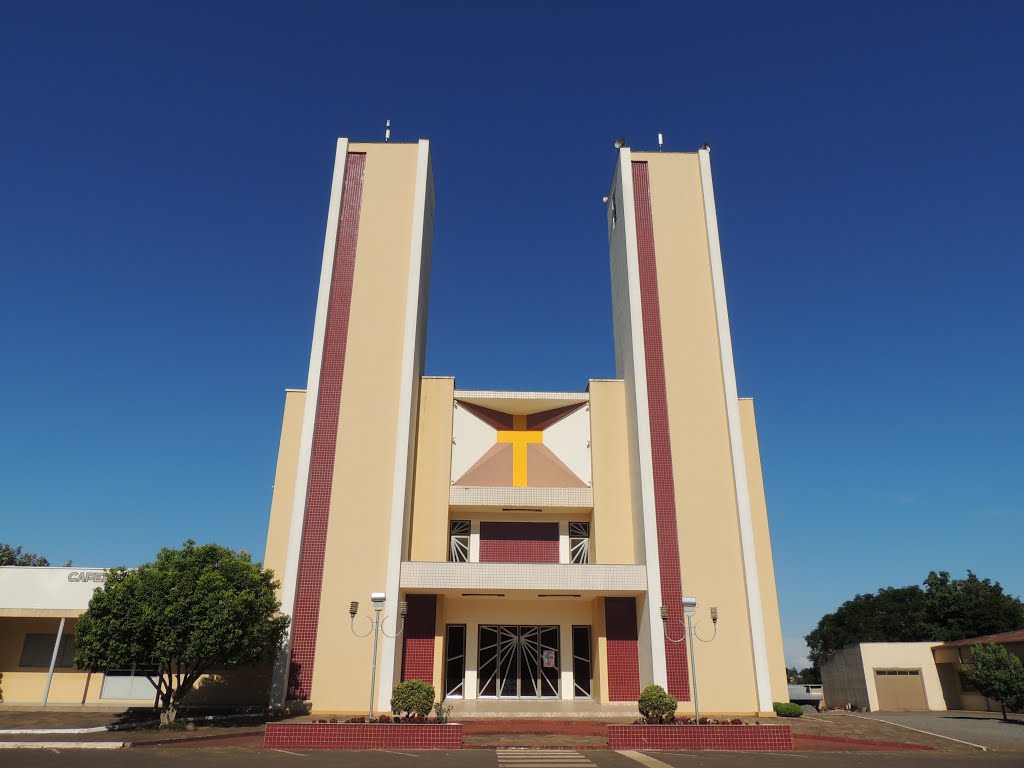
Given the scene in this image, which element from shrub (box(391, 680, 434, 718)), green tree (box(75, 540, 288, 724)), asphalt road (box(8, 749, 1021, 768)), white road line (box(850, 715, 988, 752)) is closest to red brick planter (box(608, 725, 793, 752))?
asphalt road (box(8, 749, 1021, 768))

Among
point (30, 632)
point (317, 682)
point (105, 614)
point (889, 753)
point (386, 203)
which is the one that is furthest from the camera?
point (386, 203)

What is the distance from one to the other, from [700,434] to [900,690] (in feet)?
63.0

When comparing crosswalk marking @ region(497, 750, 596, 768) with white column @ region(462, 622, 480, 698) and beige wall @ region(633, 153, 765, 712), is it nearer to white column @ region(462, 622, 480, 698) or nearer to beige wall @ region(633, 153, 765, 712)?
beige wall @ region(633, 153, 765, 712)

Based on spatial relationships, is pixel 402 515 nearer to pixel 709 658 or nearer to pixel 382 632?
pixel 382 632

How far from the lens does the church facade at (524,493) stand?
77.3ft

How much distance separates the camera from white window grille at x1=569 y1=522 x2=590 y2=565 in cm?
2828

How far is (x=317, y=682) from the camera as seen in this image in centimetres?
2242

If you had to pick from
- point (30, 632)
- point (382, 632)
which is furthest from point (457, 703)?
point (30, 632)

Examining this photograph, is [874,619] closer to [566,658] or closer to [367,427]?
[566,658]

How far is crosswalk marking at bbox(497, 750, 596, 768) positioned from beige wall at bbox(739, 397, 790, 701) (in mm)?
12127

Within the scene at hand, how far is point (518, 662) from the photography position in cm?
2675

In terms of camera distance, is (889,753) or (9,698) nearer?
(889,753)

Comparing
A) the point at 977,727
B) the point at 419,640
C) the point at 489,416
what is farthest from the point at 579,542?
the point at 977,727

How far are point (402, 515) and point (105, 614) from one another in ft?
31.5
